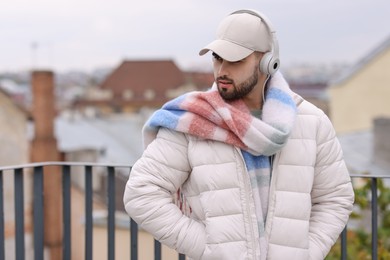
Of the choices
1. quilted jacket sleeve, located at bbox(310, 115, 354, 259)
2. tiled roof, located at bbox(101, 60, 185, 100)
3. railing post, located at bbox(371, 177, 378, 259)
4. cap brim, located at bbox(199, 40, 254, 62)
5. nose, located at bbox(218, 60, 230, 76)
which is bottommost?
railing post, located at bbox(371, 177, 378, 259)

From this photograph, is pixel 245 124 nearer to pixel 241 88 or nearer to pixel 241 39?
pixel 241 88

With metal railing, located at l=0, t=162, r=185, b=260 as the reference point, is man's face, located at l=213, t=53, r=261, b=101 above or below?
above

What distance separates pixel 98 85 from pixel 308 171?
8351 centimetres

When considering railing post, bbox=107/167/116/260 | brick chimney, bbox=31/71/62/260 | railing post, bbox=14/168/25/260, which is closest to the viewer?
railing post, bbox=14/168/25/260

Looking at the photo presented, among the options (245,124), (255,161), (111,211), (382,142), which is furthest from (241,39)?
(382,142)

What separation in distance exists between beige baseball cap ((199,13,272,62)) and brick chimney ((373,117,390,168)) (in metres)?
19.8

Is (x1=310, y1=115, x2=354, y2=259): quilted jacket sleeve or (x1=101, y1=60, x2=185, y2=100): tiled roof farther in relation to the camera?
(x1=101, y1=60, x2=185, y2=100): tiled roof

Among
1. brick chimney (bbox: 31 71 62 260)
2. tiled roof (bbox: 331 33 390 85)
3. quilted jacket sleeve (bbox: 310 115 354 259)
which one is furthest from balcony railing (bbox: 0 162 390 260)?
tiled roof (bbox: 331 33 390 85)

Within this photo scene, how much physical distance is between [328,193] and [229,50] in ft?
2.18

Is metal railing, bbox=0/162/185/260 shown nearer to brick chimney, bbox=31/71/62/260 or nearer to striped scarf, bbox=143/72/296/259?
striped scarf, bbox=143/72/296/259

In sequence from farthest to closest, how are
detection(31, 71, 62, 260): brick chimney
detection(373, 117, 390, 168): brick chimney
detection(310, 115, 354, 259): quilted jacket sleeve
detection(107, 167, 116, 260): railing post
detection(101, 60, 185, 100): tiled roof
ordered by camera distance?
detection(101, 60, 185, 100): tiled roof < detection(31, 71, 62, 260): brick chimney < detection(373, 117, 390, 168): brick chimney < detection(107, 167, 116, 260): railing post < detection(310, 115, 354, 259): quilted jacket sleeve

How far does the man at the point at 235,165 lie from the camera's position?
247cm

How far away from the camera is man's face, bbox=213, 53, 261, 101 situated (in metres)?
2.51

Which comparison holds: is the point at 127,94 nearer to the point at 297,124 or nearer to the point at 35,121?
the point at 35,121
